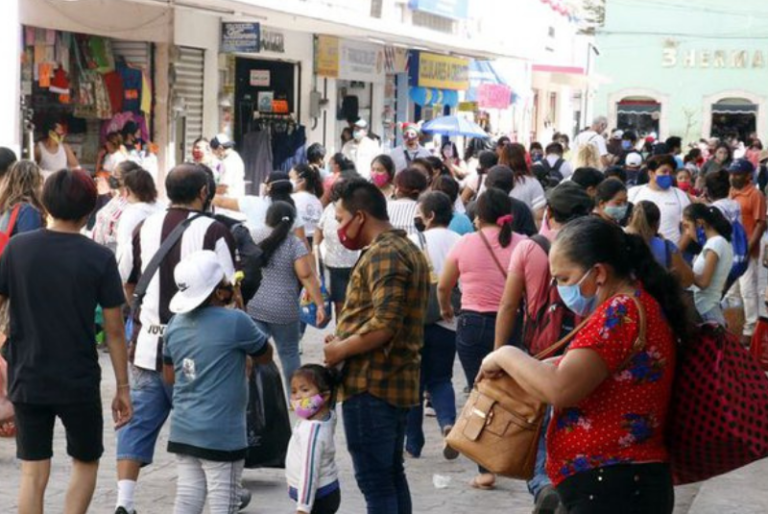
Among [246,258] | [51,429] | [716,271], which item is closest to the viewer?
[51,429]

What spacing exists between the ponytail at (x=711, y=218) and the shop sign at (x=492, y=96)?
26939 millimetres

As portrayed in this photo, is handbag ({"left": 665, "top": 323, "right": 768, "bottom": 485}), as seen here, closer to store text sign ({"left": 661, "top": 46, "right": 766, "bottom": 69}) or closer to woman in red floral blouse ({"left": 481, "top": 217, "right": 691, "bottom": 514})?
woman in red floral blouse ({"left": 481, "top": 217, "right": 691, "bottom": 514})

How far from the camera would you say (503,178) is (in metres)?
11.8

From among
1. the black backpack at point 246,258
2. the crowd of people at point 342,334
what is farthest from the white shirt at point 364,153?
the black backpack at point 246,258

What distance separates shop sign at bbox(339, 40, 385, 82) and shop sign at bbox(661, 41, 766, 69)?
3308 centimetres

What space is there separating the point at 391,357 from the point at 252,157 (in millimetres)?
17176

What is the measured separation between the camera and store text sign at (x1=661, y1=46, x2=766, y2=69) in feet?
197

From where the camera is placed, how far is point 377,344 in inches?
249

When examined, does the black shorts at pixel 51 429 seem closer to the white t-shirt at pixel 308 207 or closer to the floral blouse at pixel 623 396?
the floral blouse at pixel 623 396

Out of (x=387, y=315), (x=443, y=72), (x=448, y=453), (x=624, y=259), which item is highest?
(x=443, y=72)

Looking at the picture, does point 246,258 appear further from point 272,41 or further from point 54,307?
point 272,41

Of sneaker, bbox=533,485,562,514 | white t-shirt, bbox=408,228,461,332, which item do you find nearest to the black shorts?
sneaker, bbox=533,485,562,514

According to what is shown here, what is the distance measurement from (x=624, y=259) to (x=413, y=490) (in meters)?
4.20

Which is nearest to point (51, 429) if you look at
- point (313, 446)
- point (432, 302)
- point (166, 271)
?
point (166, 271)
